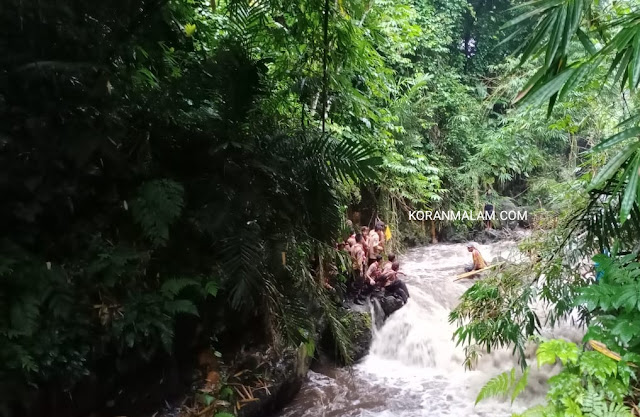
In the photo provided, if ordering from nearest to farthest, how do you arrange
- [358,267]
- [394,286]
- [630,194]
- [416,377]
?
[630,194] → [416,377] → [358,267] → [394,286]

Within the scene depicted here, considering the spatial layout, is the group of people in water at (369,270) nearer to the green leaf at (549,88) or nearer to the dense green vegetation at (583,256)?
the dense green vegetation at (583,256)

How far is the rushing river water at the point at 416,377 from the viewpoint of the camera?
3537 millimetres

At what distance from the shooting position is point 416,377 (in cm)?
433

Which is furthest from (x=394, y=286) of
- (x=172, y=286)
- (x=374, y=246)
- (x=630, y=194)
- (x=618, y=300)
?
(x=630, y=194)

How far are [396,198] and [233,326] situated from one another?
579 centimetres

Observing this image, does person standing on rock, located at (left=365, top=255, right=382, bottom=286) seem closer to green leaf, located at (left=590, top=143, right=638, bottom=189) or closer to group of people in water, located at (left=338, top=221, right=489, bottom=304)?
group of people in water, located at (left=338, top=221, right=489, bottom=304)

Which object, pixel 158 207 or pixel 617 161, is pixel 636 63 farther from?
pixel 158 207

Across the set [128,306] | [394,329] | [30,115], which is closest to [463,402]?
[394,329]

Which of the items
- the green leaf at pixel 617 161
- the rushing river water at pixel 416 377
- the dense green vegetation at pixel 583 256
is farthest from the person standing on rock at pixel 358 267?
the green leaf at pixel 617 161

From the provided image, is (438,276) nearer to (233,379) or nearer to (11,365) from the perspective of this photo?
(233,379)

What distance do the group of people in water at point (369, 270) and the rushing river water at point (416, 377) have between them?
35cm

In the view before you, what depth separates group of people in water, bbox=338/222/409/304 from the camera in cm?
526

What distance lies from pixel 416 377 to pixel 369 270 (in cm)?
157

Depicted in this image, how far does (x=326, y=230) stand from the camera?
226 centimetres
